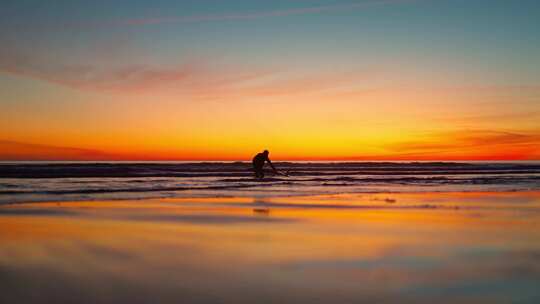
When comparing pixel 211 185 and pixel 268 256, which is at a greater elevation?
pixel 211 185

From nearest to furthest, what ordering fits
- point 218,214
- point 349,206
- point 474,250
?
point 474,250 → point 218,214 → point 349,206

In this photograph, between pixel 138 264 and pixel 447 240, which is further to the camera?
pixel 447 240

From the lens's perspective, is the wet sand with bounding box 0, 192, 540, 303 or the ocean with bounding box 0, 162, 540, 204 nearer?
the wet sand with bounding box 0, 192, 540, 303

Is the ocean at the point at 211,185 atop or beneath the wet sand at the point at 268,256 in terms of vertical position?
atop

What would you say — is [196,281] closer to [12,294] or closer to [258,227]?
[12,294]

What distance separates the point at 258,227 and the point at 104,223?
3275 mm

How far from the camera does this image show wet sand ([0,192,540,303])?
17.0 ft

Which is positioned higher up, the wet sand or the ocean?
the ocean

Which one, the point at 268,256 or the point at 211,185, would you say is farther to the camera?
the point at 211,185

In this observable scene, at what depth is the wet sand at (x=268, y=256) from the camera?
518 cm

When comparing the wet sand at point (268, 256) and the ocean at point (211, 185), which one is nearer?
the wet sand at point (268, 256)

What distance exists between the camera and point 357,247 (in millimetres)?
7742

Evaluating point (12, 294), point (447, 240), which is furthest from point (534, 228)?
point (12, 294)

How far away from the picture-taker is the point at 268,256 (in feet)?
23.0
